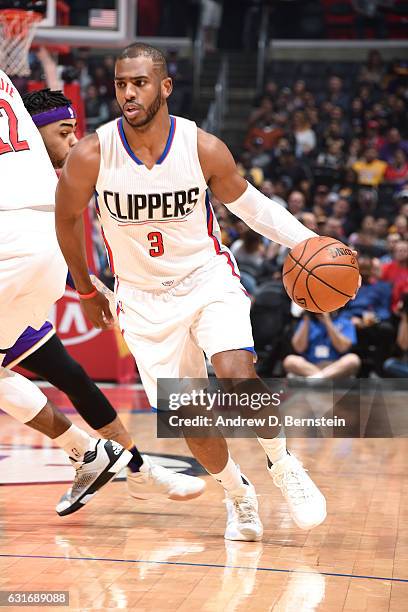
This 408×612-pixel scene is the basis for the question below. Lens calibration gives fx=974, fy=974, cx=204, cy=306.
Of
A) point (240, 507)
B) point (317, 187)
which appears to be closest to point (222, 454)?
point (240, 507)

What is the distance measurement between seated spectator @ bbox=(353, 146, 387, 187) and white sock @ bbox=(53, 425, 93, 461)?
1056 cm

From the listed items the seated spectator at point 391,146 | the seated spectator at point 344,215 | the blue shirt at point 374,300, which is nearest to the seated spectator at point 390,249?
the blue shirt at point 374,300

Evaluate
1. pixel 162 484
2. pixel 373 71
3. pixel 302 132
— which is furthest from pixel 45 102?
pixel 373 71

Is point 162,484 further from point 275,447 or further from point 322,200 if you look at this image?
point 322,200

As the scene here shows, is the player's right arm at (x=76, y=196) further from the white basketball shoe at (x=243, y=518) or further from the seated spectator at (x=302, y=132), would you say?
the seated spectator at (x=302, y=132)

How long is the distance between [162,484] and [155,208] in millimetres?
1465

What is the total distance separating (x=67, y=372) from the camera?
4.63 meters

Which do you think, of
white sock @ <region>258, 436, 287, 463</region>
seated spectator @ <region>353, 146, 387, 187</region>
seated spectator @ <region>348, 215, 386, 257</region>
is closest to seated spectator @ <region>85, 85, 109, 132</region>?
seated spectator @ <region>353, 146, 387, 187</region>

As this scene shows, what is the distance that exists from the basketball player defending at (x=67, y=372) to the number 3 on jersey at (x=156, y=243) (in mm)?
557

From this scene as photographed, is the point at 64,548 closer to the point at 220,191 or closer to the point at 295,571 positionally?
the point at 295,571

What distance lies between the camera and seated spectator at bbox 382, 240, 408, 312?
31.3 ft

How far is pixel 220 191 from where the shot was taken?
406 cm

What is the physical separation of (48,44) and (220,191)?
608 cm

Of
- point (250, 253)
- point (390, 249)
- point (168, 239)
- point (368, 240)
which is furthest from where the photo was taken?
point (368, 240)
